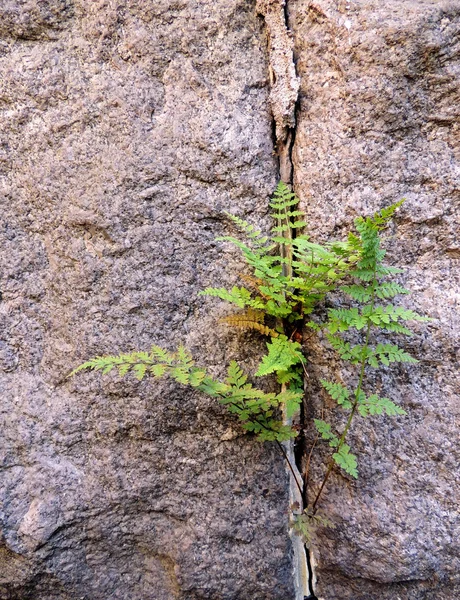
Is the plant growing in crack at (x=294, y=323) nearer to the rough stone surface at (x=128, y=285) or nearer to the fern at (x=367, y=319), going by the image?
the fern at (x=367, y=319)

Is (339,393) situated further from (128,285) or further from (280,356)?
(128,285)

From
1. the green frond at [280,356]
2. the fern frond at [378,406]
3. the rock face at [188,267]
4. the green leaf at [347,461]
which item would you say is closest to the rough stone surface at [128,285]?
the rock face at [188,267]

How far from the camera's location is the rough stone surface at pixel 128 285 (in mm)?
2275

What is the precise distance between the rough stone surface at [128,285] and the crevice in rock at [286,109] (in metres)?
0.08

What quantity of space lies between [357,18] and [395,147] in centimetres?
60

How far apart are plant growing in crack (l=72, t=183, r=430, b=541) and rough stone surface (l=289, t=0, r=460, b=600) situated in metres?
0.13

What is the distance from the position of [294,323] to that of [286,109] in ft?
3.33

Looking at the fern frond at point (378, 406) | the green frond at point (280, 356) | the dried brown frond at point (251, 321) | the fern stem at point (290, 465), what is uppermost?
the dried brown frond at point (251, 321)

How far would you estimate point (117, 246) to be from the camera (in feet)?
7.63

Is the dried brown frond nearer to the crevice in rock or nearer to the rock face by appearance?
the rock face

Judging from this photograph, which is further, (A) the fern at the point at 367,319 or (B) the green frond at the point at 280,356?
(B) the green frond at the point at 280,356

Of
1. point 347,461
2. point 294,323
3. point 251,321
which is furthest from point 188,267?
point 347,461

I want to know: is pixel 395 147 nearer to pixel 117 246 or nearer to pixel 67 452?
pixel 117 246

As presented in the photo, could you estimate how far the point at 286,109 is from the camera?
94.3 inches
